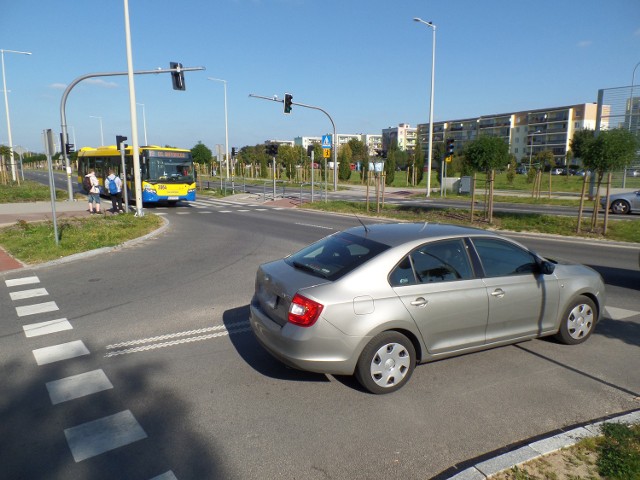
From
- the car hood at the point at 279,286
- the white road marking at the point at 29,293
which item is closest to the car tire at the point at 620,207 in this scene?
the car hood at the point at 279,286

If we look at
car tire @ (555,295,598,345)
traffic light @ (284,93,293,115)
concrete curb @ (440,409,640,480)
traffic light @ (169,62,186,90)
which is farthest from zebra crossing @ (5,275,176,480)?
traffic light @ (284,93,293,115)

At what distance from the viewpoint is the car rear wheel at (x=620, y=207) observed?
69.4ft

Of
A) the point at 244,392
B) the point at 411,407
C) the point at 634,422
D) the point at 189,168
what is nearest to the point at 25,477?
the point at 244,392

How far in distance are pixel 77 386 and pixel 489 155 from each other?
627 inches

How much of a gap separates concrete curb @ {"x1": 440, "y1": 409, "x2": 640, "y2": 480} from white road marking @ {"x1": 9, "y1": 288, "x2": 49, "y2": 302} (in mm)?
7063

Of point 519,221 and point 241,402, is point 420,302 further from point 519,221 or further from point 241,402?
point 519,221

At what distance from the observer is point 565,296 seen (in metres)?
5.16

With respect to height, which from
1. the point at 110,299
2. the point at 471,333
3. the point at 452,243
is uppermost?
the point at 452,243

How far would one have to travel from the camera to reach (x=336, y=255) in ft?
15.1

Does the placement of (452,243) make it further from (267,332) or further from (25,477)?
(25,477)

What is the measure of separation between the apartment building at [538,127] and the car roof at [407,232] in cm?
9107

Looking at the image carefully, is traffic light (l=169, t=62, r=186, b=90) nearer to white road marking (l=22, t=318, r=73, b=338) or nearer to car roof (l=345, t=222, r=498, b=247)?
white road marking (l=22, t=318, r=73, b=338)

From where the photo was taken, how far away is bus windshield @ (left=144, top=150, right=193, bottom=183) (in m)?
22.9

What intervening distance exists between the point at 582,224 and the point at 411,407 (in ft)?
49.6
